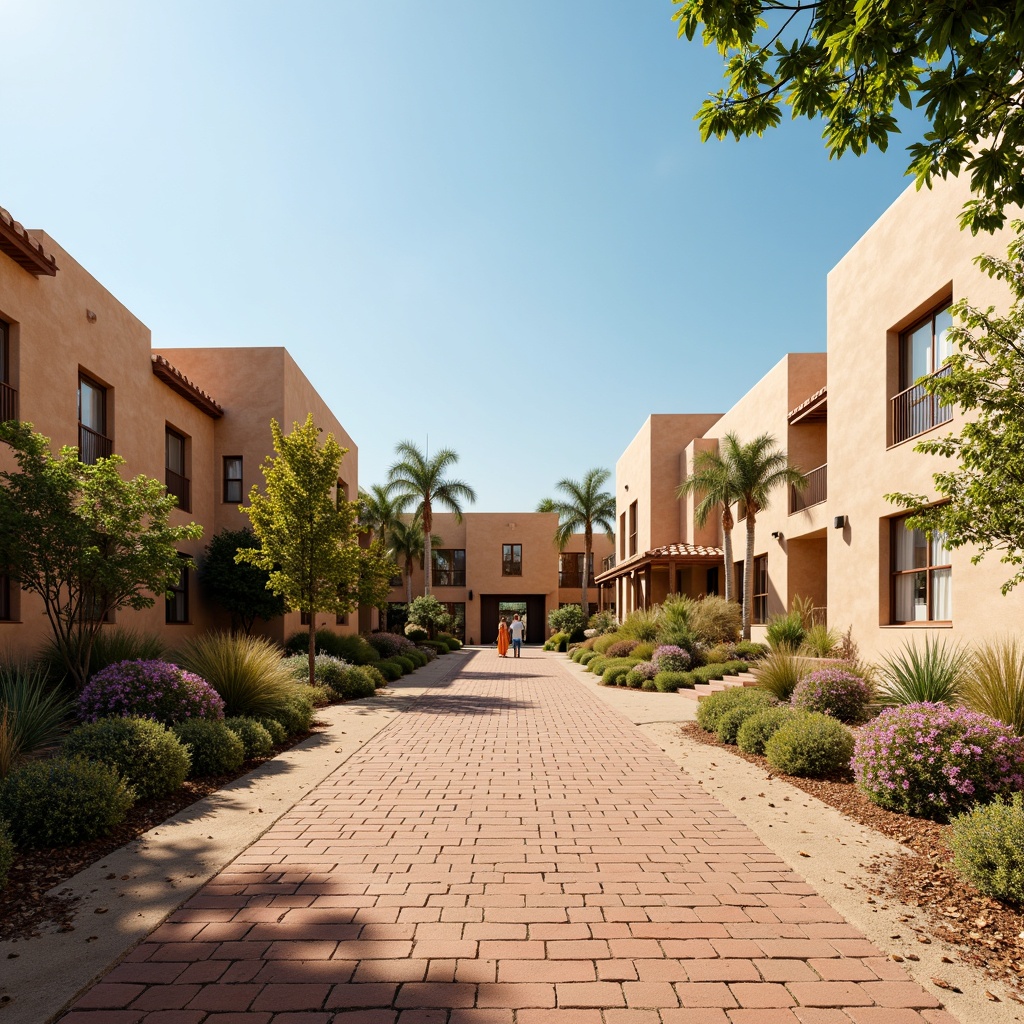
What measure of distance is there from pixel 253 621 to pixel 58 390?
8748mm

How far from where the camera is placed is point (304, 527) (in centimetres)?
1470

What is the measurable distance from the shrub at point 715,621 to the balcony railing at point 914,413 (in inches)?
335

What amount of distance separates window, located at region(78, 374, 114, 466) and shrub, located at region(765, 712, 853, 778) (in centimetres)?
1220

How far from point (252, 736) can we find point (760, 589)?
58.8ft

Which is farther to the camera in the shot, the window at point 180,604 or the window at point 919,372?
the window at point 180,604

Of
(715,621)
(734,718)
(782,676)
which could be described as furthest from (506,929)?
(715,621)

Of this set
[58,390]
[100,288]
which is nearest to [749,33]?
[58,390]

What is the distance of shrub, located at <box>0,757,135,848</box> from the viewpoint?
17.6 feet

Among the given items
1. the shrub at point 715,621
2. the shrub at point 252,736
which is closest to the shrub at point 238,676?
the shrub at point 252,736

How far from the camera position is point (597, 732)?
1105 centimetres

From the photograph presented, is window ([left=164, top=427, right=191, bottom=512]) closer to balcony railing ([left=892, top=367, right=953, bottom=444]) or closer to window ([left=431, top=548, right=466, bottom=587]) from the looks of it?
balcony railing ([left=892, top=367, right=953, bottom=444])

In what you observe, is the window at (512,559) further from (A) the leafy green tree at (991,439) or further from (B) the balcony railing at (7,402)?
(A) the leafy green tree at (991,439)

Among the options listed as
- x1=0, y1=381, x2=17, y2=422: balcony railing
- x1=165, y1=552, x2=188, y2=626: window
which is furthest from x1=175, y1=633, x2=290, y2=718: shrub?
x1=165, y1=552, x2=188, y2=626: window

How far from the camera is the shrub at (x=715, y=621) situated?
20.6 m
